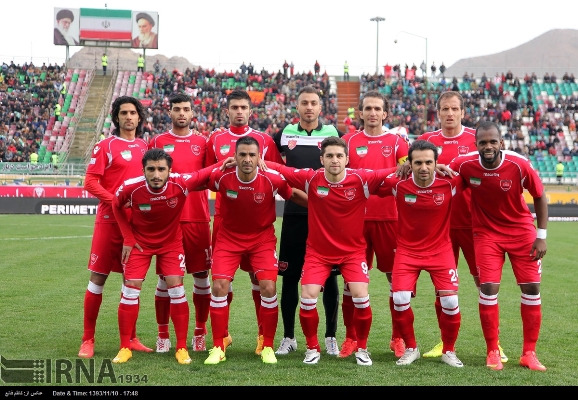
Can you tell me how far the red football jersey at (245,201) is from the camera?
23.4 ft

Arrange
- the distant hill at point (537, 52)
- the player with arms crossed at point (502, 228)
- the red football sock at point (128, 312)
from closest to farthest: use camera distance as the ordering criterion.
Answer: the player with arms crossed at point (502, 228), the red football sock at point (128, 312), the distant hill at point (537, 52)

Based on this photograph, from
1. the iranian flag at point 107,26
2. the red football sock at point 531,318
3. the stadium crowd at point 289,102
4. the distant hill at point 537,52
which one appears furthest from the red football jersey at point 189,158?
the distant hill at point 537,52

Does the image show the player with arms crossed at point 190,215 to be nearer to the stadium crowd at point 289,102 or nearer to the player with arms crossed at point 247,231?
the player with arms crossed at point 247,231

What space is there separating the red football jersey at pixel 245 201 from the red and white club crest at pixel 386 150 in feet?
3.46

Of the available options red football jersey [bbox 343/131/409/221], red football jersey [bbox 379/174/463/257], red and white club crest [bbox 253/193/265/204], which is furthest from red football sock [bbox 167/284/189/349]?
red football jersey [bbox 379/174/463/257]

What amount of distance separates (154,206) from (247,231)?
2.95ft

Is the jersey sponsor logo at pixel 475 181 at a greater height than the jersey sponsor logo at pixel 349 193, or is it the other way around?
the jersey sponsor logo at pixel 475 181

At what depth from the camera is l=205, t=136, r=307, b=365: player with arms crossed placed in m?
7.01

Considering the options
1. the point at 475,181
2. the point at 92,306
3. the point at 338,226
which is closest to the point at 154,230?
the point at 92,306

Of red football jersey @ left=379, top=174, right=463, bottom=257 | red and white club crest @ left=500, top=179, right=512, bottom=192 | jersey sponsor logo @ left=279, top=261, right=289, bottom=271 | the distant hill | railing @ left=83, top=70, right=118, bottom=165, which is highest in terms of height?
the distant hill

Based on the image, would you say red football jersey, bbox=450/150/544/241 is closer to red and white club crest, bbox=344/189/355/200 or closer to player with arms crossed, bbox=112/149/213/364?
red and white club crest, bbox=344/189/355/200

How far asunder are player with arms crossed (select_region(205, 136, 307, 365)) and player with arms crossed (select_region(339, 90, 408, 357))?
76 centimetres

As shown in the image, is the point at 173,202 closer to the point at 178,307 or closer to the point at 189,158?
the point at 189,158

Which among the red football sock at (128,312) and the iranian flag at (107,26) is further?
the iranian flag at (107,26)
